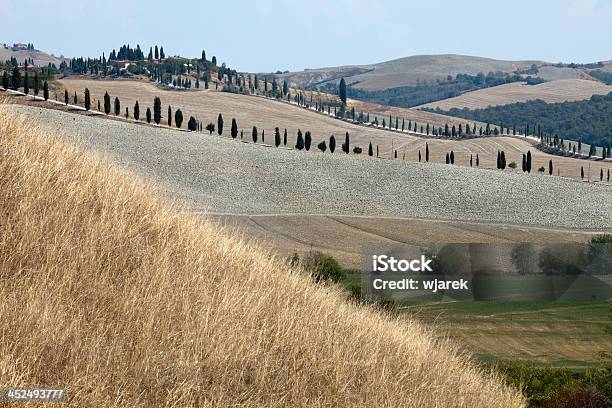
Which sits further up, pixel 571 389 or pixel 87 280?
pixel 87 280

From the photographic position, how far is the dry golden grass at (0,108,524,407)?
11219 millimetres

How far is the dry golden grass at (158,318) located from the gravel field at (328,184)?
66.1 metres

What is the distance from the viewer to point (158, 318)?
42.3ft

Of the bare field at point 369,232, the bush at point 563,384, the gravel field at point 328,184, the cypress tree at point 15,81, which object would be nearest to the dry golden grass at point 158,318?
the bush at point 563,384

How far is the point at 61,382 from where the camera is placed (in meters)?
10.5

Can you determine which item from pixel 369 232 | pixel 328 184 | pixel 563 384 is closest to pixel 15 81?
pixel 328 184

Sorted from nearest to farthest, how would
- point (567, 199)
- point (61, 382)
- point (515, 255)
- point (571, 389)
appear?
point (61, 382) → point (571, 389) → point (515, 255) → point (567, 199)

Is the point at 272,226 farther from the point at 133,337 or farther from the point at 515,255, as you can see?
the point at 133,337

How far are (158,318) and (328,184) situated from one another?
93589 mm

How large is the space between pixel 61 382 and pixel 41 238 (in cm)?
412

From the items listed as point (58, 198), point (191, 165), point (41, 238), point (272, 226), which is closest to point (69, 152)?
point (58, 198)

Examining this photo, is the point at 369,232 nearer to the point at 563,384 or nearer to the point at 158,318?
the point at 563,384

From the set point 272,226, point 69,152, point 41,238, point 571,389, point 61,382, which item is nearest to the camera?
point 61,382

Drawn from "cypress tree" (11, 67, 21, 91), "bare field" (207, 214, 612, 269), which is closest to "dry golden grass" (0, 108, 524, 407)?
"bare field" (207, 214, 612, 269)
